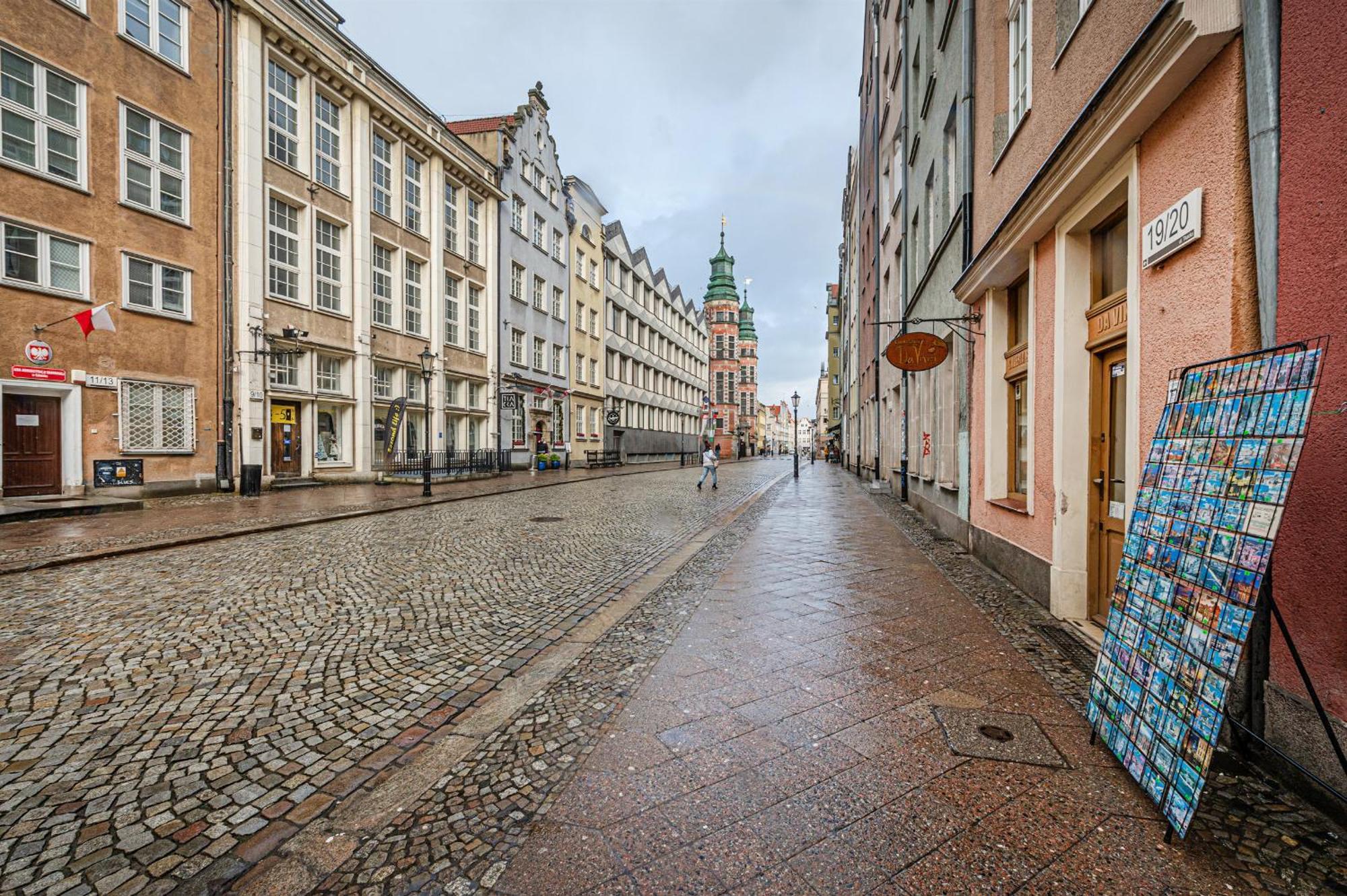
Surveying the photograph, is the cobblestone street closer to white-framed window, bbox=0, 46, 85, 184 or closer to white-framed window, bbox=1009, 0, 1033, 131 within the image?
white-framed window, bbox=1009, 0, 1033, 131

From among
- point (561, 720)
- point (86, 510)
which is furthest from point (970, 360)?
point (86, 510)

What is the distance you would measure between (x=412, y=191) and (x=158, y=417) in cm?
1290

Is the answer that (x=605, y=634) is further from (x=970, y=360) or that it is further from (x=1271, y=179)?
(x=970, y=360)

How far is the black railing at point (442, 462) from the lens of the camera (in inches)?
800

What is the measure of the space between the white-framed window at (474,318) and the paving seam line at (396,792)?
Answer: 24.1 m

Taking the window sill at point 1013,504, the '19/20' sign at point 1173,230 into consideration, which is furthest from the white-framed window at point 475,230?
the '19/20' sign at point 1173,230

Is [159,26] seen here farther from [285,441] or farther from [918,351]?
[918,351]

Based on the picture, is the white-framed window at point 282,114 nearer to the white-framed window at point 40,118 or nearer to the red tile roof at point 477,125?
the white-framed window at point 40,118

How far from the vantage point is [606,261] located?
135 feet

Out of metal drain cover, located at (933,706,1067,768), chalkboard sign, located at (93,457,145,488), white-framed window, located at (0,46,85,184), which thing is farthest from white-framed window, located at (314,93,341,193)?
metal drain cover, located at (933,706,1067,768)

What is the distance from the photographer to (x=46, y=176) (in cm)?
1253

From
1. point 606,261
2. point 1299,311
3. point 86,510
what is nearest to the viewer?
point 1299,311

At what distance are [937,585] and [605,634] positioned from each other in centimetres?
340

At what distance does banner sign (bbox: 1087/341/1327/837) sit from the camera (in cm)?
201
